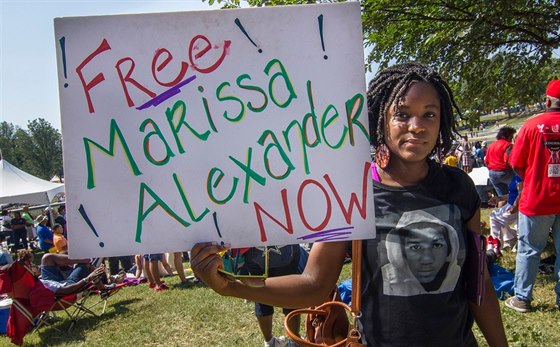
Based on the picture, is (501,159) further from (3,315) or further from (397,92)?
(3,315)

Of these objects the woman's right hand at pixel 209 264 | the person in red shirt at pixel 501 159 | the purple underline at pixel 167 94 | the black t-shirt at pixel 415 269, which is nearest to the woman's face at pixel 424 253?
the black t-shirt at pixel 415 269

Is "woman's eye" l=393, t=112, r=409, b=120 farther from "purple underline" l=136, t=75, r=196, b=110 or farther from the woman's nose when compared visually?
"purple underline" l=136, t=75, r=196, b=110

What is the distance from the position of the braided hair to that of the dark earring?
0.02 metres

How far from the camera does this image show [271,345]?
387 centimetres

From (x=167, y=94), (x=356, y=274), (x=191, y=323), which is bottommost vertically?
(x=191, y=323)

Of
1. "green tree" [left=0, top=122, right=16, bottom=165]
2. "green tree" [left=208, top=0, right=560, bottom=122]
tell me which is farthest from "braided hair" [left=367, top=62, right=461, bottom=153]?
"green tree" [left=0, top=122, right=16, bottom=165]

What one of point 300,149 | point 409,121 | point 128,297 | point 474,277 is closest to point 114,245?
point 300,149

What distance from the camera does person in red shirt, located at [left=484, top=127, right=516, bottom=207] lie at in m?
7.93

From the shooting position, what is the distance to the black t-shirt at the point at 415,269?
142 cm

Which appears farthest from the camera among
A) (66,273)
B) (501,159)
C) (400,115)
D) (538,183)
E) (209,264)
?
(501,159)

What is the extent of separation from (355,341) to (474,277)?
0.45 metres

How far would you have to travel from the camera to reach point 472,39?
6281 millimetres

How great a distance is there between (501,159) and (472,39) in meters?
2.65

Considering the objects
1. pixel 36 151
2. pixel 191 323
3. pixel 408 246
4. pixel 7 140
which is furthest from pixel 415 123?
pixel 7 140
